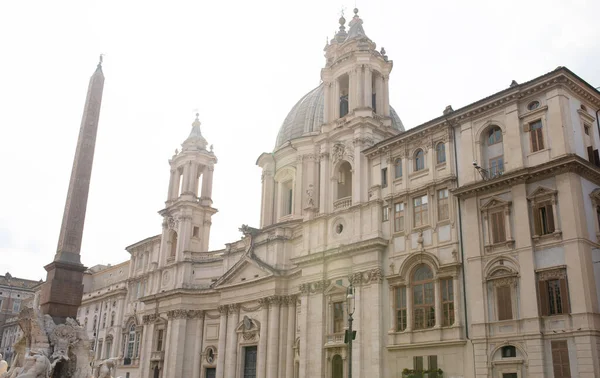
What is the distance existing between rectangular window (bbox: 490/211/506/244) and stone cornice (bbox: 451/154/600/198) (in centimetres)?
133

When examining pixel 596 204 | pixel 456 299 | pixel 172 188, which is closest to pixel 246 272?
pixel 172 188

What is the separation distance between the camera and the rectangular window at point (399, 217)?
3381 centimetres

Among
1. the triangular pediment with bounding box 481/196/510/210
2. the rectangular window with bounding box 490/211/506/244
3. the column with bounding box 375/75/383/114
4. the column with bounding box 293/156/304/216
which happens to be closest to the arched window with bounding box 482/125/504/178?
the triangular pediment with bounding box 481/196/510/210

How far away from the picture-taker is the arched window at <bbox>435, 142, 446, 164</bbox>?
108 feet

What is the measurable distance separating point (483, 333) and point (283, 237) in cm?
2050

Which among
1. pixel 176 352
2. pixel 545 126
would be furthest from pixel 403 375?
pixel 176 352

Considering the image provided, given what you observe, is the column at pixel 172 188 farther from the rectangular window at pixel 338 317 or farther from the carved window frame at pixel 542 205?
the carved window frame at pixel 542 205

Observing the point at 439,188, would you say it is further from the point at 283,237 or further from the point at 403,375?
the point at 283,237

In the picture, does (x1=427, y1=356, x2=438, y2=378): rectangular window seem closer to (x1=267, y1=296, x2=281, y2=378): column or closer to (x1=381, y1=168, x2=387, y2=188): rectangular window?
(x1=381, y1=168, x2=387, y2=188): rectangular window

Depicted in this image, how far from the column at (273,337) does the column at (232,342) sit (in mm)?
4540

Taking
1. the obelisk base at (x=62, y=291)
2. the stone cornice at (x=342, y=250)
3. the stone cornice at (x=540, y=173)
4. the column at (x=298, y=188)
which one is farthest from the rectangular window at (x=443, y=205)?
the obelisk base at (x=62, y=291)

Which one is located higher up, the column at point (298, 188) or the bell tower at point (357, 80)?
the bell tower at point (357, 80)

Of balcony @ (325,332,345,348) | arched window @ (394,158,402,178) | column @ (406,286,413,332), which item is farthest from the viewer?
balcony @ (325,332,345,348)

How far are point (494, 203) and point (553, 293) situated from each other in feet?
17.0
